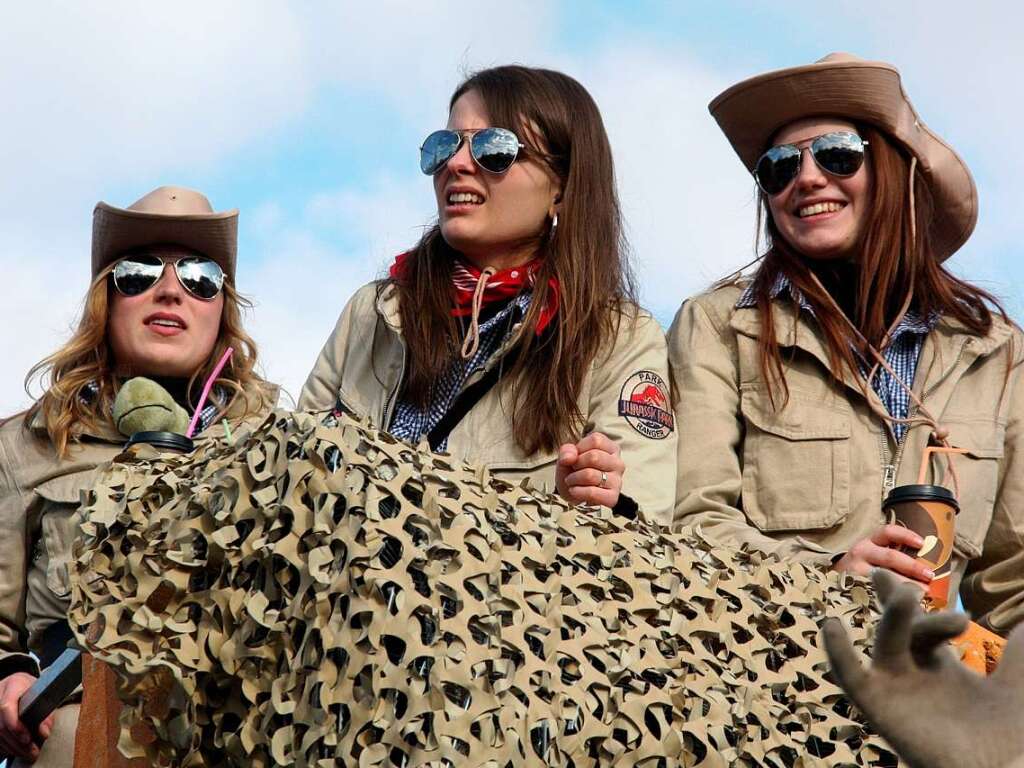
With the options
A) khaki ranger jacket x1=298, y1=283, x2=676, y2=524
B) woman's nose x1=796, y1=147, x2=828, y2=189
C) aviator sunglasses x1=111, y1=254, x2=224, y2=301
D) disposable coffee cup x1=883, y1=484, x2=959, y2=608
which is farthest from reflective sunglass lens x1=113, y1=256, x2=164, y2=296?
disposable coffee cup x1=883, y1=484, x2=959, y2=608

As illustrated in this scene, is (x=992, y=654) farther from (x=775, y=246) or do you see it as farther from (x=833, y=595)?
(x=775, y=246)

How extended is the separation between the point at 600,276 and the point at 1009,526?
108cm

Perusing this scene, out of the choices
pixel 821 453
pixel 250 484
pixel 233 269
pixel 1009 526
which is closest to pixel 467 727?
pixel 250 484

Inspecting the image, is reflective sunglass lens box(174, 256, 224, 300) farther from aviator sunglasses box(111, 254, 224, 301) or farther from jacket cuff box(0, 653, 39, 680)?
jacket cuff box(0, 653, 39, 680)

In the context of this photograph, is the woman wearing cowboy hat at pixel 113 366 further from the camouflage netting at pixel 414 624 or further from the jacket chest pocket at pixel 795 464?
the camouflage netting at pixel 414 624

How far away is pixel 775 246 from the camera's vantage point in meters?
4.02

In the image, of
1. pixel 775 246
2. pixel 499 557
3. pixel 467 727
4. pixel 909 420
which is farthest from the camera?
pixel 775 246

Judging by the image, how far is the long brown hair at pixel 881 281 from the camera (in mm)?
3871

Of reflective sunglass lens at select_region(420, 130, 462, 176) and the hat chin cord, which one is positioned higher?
reflective sunglass lens at select_region(420, 130, 462, 176)

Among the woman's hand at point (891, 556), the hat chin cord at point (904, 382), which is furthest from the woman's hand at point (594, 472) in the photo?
the hat chin cord at point (904, 382)

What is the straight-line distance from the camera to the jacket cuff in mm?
3898

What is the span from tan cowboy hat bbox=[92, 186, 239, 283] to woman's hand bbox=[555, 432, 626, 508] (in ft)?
5.52

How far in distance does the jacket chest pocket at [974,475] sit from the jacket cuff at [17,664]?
2.09m

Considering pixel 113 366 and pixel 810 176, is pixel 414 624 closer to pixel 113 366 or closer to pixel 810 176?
pixel 810 176
